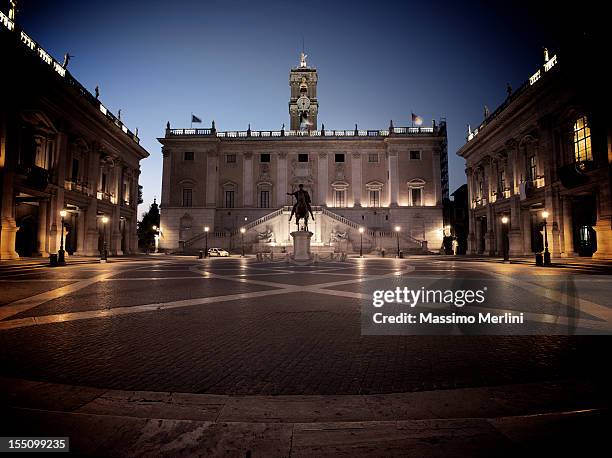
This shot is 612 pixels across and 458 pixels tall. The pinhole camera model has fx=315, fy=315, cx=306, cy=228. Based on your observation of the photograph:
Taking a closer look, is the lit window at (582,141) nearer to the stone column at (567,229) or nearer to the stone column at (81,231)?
the stone column at (567,229)

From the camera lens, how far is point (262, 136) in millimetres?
50562

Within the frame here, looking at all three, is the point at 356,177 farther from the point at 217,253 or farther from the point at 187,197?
the point at 187,197

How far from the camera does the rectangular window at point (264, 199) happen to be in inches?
1961

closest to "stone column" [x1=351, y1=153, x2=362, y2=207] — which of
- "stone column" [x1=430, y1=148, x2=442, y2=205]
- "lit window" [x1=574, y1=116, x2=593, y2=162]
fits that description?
"stone column" [x1=430, y1=148, x2=442, y2=205]

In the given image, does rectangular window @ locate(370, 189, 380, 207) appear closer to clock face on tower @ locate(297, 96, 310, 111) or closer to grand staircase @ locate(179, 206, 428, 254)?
grand staircase @ locate(179, 206, 428, 254)

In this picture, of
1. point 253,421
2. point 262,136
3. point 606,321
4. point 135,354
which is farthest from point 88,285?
point 262,136

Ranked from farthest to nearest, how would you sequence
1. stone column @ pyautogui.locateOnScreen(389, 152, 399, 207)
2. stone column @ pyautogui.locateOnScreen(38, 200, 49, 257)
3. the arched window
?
1. the arched window
2. stone column @ pyautogui.locateOnScreen(389, 152, 399, 207)
3. stone column @ pyautogui.locateOnScreen(38, 200, 49, 257)

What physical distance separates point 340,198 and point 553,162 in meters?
28.8

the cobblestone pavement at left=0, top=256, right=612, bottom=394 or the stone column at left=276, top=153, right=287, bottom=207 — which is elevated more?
the stone column at left=276, top=153, right=287, bottom=207

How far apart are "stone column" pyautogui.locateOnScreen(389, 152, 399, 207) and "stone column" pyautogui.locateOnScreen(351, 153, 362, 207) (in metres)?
4.63

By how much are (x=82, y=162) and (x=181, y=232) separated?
63.4 ft

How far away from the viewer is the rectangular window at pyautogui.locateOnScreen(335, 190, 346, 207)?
49487 mm

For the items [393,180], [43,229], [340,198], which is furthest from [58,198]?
[393,180]

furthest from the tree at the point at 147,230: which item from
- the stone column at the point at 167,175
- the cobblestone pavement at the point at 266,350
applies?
the cobblestone pavement at the point at 266,350
